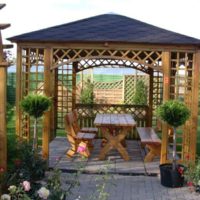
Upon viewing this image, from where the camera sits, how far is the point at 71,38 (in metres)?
7.06

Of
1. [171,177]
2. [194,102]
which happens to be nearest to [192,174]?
[171,177]

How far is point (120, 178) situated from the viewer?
6.74 metres

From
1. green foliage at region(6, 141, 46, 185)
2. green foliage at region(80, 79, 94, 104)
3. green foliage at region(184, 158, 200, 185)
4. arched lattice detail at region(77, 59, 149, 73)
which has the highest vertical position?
arched lattice detail at region(77, 59, 149, 73)

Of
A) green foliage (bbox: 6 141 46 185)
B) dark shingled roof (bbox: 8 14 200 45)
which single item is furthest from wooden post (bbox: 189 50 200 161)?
green foliage (bbox: 6 141 46 185)

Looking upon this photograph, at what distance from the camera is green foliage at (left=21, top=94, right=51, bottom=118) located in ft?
21.2

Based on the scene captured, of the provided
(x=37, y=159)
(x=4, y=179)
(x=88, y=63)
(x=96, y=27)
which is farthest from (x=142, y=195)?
(x=88, y=63)

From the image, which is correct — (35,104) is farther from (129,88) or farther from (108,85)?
(108,85)

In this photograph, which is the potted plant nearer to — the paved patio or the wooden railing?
the paved patio

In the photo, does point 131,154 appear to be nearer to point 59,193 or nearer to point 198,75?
point 198,75

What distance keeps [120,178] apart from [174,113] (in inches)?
58.7

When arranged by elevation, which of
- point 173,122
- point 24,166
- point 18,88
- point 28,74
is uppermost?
point 28,74

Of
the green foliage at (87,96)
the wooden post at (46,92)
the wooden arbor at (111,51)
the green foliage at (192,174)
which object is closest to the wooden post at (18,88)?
the wooden arbor at (111,51)

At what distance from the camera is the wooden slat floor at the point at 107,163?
7.08m

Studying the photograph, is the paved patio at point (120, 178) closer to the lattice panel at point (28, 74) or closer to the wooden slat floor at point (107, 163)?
the wooden slat floor at point (107, 163)
